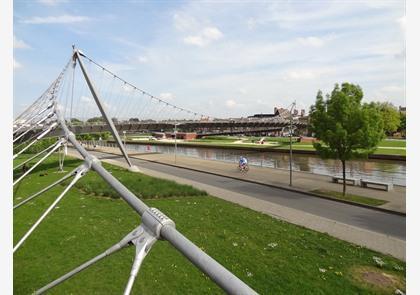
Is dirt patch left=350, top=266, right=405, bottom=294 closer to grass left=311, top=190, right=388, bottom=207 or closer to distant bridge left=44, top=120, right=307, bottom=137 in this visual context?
grass left=311, top=190, right=388, bottom=207

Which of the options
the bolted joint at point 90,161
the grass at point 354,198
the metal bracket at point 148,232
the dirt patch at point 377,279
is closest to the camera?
the metal bracket at point 148,232

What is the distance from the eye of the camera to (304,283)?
7.89 m

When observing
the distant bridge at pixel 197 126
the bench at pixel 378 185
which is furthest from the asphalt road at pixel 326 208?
the distant bridge at pixel 197 126

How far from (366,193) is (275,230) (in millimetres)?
9499

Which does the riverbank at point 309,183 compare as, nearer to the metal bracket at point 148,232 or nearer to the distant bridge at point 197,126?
the metal bracket at point 148,232

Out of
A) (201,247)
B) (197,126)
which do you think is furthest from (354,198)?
(197,126)

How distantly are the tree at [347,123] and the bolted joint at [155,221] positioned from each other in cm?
1626

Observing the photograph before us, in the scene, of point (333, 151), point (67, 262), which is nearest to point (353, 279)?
point (67, 262)

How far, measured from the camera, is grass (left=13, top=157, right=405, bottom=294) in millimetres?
7746

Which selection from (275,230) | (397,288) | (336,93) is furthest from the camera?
(336,93)

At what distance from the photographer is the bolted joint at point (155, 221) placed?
2490 millimetres

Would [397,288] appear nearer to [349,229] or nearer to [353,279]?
[353,279]

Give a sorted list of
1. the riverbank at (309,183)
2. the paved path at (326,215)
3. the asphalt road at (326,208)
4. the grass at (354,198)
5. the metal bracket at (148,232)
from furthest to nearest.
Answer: the riverbank at (309,183), the grass at (354,198), the asphalt road at (326,208), the paved path at (326,215), the metal bracket at (148,232)
